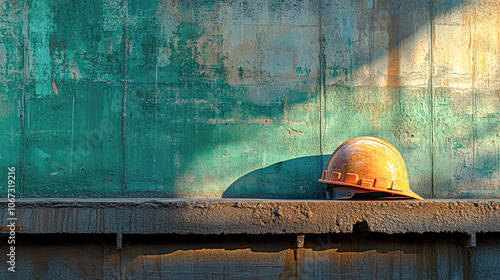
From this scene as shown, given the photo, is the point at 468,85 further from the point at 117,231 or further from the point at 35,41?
the point at 35,41

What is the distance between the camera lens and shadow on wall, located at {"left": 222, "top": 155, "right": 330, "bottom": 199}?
14.0 feet

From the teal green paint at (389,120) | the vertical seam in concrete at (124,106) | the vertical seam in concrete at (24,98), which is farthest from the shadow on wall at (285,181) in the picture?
the vertical seam in concrete at (24,98)

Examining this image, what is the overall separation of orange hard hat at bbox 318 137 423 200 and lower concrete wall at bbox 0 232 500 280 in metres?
0.49

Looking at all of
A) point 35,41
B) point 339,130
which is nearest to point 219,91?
point 339,130

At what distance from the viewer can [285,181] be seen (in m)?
4.32

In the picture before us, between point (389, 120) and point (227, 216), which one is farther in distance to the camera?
point (389, 120)

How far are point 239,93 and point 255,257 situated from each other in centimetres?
198

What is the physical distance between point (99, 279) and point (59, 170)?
4.74 feet

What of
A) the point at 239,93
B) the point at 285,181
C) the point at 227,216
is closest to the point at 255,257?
the point at 227,216

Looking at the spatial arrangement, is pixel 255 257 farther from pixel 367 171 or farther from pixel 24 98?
pixel 24 98

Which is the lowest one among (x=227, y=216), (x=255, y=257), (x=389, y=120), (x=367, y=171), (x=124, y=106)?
(x=255, y=257)

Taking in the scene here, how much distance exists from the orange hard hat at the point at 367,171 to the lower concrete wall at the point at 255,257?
19.3 inches

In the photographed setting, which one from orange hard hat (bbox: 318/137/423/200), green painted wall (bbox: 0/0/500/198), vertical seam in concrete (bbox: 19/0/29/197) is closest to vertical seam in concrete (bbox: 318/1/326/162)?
green painted wall (bbox: 0/0/500/198)

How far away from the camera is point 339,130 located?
4.38 metres
